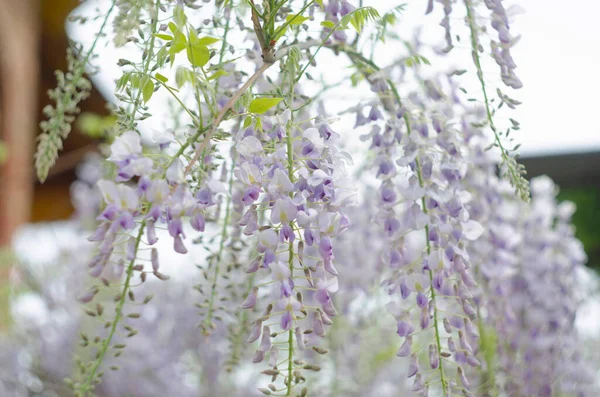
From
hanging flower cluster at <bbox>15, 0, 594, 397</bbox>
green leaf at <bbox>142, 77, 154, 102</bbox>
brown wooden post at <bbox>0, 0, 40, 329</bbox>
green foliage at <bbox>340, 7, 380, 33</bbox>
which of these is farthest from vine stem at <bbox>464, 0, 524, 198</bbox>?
brown wooden post at <bbox>0, 0, 40, 329</bbox>

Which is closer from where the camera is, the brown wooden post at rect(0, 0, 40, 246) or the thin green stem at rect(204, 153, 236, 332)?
the thin green stem at rect(204, 153, 236, 332)

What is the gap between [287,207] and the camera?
594 mm

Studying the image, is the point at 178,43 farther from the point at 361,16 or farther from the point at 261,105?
the point at 361,16

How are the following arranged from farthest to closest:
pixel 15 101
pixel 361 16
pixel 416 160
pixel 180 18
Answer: pixel 15 101 < pixel 416 160 < pixel 361 16 < pixel 180 18

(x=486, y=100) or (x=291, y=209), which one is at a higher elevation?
(x=486, y=100)

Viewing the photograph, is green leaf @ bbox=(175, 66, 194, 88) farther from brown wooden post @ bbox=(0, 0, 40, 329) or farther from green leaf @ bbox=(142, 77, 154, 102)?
brown wooden post @ bbox=(0, 0, 40, 329)

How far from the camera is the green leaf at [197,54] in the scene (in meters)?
0.59

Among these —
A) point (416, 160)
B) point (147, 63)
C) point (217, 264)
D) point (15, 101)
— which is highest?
point (15, 101)

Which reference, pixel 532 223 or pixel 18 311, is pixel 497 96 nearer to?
pixel 532 223

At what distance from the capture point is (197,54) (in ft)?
1.96

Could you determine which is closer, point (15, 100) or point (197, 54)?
point (197, 54)

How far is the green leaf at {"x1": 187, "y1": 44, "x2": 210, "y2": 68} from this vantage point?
0.59 metres

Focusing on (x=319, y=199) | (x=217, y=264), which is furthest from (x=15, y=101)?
(x=319, y=199)

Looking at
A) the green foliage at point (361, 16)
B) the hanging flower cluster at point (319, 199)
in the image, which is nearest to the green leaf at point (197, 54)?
the hanging flower cluster at point (319, 199)
